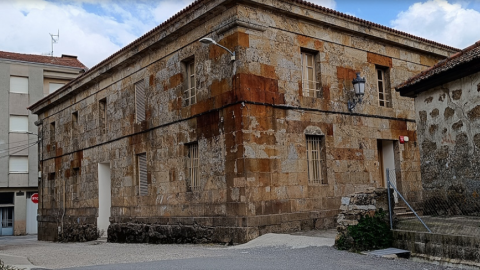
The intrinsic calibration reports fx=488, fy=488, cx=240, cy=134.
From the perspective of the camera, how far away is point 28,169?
1316 inches

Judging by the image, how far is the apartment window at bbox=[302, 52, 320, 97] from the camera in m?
14.0

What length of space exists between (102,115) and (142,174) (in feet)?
13.4

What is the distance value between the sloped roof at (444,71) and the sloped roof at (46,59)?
29.1 m

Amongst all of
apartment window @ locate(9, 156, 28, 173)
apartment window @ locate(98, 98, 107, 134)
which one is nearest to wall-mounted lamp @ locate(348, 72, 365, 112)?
apartment window @ locate(98, 98, 107, 134)

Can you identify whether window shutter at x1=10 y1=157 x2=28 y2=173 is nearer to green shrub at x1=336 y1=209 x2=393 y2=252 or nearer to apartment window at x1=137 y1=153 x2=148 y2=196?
apartment window at x1=137 y1=153 x2=148 y2=196

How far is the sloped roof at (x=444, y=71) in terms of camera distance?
959cm

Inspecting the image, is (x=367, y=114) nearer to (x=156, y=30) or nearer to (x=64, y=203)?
(x=156, y=30)

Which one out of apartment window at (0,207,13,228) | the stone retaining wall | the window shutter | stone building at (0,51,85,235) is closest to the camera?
the stone retaining wall

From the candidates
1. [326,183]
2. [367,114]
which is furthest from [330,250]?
[367,114]

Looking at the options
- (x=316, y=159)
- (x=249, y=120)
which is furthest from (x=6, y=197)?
(x=249, y=120)

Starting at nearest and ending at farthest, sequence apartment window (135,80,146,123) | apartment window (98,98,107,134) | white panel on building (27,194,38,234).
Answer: apartment window (135,80,146,123)
apartment window (98,98,107,134)
white panel on building (27,194,38,234)

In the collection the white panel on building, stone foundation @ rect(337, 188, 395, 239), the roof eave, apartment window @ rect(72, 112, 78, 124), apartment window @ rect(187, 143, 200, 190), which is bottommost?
the white panel on building

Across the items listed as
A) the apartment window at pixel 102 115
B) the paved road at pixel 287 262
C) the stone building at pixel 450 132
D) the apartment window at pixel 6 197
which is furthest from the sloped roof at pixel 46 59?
the stone building at pixel 450 132

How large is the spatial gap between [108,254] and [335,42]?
8770mm
